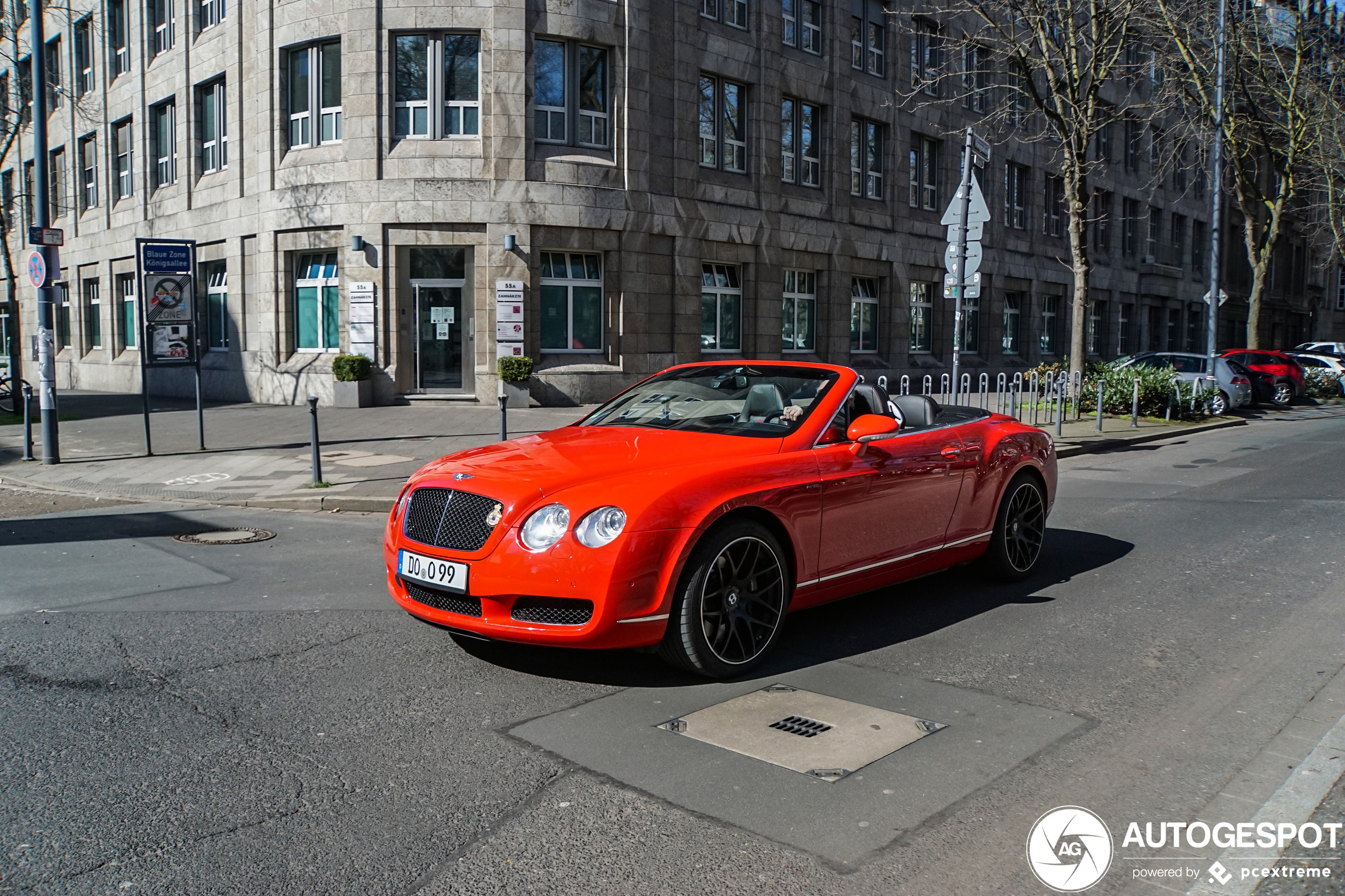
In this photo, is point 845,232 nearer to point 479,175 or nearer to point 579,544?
point 479,175

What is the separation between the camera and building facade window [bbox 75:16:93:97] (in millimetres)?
31828

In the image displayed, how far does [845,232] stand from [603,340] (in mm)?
9029

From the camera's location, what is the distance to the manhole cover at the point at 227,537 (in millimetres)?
9023

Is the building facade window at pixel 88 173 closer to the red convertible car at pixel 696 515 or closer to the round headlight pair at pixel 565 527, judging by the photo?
the red convertible car at pixel 696 515

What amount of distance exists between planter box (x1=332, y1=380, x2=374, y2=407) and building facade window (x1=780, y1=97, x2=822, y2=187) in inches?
460

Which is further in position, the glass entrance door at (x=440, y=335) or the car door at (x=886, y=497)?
the glass entrance door at (x=440, y=335)

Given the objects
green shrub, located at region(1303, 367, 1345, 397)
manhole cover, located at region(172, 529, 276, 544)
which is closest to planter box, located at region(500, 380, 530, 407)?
manhole cover, located at region(172, 529, 276, 544)

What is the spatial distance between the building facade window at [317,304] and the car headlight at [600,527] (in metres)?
19.3

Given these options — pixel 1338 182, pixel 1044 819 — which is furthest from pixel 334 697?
pixel 1338 182

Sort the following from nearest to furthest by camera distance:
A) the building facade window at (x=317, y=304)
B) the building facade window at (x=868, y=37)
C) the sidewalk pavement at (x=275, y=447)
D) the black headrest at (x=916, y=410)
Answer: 1. the black headrest at (x=916, y=410)
2. the sidewalk pavement at (x=275, y=447)
3. the building facade window at (x=317, y=304)
4. the building facade window at (x=868, y=37)

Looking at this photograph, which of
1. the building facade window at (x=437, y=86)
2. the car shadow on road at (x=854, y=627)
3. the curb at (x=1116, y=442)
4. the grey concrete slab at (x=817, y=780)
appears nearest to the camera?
the grey concrete slab at (x=817, y=780)

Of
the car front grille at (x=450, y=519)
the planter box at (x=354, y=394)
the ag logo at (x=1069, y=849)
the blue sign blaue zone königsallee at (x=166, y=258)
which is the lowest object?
the ag logo at (x=1069, y=849)

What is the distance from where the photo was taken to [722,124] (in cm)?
2541

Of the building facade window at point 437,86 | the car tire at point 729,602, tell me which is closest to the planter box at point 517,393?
the building facade window at point 437,86
